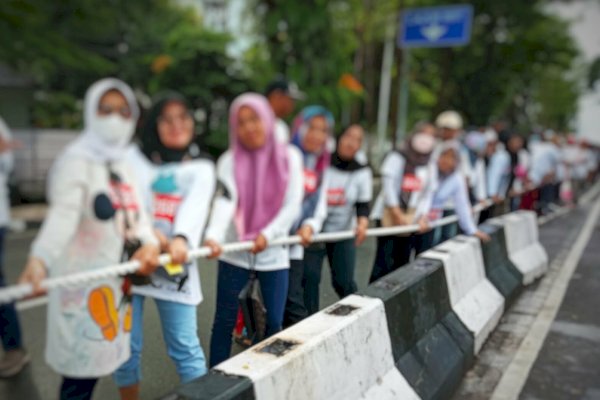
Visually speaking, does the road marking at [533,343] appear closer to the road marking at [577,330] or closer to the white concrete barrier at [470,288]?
the road marking at [577,330]

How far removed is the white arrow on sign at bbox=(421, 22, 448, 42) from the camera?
63.9ft

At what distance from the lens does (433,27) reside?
64.1 feet

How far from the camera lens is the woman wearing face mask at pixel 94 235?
83.2 inches

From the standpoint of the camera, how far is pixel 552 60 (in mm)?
26078

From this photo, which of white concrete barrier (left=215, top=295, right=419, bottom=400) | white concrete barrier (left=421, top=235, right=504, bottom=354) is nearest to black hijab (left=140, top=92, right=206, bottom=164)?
white concrete barrier (left=215, top=295, right=419, bottom=400)

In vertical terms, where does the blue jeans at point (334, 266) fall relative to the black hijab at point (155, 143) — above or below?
below

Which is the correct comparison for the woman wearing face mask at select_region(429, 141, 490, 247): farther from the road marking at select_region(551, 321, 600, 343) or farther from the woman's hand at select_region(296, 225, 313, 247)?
the woman's hand at select_region(296, 225, 313, 247)

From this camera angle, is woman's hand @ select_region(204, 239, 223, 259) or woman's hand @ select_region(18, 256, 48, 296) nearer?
woman's hand @ select_region(18, 256, 48, 296)

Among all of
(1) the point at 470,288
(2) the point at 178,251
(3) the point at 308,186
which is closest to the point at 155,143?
(2) the point at 178,251

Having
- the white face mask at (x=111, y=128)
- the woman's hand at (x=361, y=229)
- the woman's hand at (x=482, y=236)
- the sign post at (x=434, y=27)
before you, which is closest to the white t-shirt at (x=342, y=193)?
the woman's hand at (x=361, y=229)

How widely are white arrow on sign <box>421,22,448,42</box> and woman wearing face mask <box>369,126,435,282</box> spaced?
15.6 metres

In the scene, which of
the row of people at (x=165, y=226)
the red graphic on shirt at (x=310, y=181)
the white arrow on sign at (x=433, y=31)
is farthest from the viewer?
the white arrow on sign at (x=433, y=31)

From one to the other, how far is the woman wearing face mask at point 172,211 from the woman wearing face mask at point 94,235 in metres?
0.20

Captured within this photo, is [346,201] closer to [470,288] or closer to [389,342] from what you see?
[470,288]
